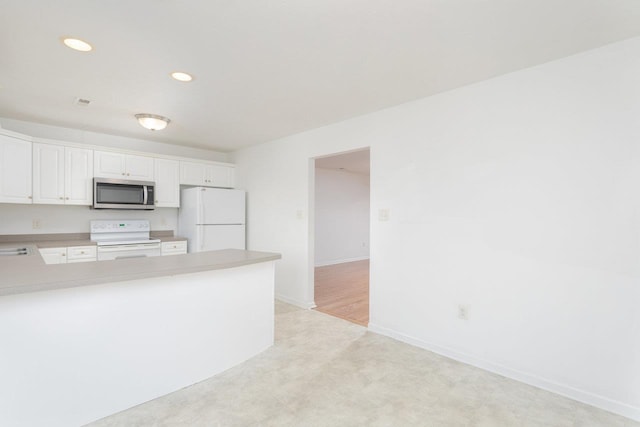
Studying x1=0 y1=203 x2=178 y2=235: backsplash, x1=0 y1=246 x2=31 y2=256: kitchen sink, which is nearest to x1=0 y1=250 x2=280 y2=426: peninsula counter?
x1=0 y1=246 x2=31 y2=256: kitchen sink

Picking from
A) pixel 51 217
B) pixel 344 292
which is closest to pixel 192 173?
pixel 51 217

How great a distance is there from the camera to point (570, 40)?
6.28 feet

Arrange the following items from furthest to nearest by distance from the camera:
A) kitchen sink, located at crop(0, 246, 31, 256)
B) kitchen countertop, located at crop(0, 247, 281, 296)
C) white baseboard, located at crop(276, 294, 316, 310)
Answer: white baseboard, located at crop(276, 294, 316, 310), kitchen sink, located at crop(0, 246, 31, 256), kitchen countertop, located at crop(0, 247, 281, 296)

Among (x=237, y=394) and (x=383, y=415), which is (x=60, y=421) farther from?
(x=383, y=415)

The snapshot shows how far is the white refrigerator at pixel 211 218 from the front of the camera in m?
4.35

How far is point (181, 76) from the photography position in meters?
2.43

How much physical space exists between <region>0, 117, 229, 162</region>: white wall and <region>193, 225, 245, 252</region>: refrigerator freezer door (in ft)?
4.49

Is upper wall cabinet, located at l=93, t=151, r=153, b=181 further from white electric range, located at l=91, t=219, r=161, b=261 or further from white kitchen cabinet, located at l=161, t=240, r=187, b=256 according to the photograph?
white kitchen cabinet, located at l=161, t=240, r=187, b=256

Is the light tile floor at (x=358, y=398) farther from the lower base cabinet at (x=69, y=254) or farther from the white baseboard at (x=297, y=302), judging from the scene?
the lower base cabinet at (x=69, y=254)

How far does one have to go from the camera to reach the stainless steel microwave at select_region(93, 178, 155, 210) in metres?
3.85

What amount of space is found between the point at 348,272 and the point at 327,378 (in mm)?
4175

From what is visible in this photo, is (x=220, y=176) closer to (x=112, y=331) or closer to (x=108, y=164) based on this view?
(x=108, y=164)

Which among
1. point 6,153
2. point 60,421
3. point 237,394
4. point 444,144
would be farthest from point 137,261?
point 444,144

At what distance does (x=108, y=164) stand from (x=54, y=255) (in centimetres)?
124
